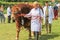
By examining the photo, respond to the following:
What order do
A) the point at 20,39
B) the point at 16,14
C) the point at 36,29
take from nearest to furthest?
the point at 36,29 → the point at 16,14 → the point at 20,39

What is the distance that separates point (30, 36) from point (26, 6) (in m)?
1.69

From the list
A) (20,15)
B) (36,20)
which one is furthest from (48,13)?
(36,20)

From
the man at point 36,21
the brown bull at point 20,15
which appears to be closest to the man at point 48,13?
the brown bull at point 20,15

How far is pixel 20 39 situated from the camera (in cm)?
1575

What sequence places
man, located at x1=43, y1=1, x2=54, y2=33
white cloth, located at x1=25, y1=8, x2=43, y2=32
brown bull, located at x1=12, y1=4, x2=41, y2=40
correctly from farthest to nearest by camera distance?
man, located at x1=43, y1=1, x2=54, y2=33
brown bull, located at x1=12, y1=4, x2=41, y2=40
white cloth, located at x1=25, y1=8, x2=43, y2=32

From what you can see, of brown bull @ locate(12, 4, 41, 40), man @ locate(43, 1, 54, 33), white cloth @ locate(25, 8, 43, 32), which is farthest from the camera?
man @ locate(43, 1, 54, 33)

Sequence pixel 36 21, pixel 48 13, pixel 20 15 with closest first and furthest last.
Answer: pixel 36 21
pixel 20 15
pixel 48 13

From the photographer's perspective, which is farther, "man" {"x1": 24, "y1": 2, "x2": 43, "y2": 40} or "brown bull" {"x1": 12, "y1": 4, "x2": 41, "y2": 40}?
"brown bull" {"x1": 12, "y1": 4, "x2": 41, "y2": 40}

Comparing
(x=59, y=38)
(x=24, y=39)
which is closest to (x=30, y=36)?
(x=24, y=39)

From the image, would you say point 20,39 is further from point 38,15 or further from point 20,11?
point 38,15

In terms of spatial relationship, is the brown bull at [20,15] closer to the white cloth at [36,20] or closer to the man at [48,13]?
the white cloth at [36,20]

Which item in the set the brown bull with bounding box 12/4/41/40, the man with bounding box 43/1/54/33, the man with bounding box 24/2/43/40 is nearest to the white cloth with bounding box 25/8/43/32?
the man with bounding box 24/2/43/40

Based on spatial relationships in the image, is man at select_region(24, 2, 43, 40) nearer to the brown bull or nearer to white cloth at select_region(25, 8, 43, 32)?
white cloth at select_region(25, 8, 43, 32)

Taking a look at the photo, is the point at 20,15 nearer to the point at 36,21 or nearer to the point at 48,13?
the point at 36,21
